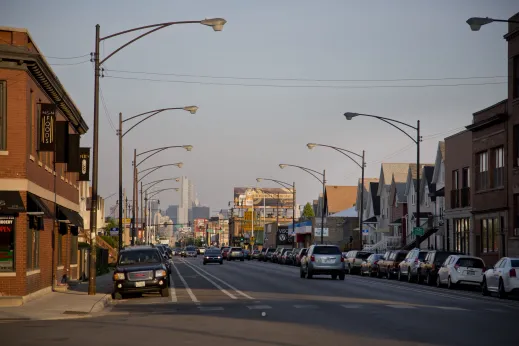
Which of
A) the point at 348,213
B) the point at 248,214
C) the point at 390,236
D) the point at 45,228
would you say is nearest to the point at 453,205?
the point at 390,236

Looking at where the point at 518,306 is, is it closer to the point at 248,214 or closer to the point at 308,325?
the point at 308,325

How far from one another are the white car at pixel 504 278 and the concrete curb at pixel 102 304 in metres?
13.6

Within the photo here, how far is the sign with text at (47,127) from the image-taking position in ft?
102

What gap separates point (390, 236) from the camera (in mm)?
92188

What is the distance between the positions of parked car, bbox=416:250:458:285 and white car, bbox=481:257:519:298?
960cm

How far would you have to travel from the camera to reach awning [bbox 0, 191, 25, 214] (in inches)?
1091

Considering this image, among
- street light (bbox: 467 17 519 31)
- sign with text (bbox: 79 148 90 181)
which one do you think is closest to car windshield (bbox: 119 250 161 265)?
sign with text (bbox: 79 148 90 181)

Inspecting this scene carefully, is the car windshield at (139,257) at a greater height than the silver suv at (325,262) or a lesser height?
greater

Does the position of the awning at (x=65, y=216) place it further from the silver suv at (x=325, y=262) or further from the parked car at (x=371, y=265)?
the parked car at (x=371, y=265)

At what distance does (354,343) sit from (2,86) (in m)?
16.4

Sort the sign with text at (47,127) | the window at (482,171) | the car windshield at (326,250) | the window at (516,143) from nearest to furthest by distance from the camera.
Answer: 1. the sign with text at (47,127)
2. the car windshield at (326,250)
3. the window at (516,143)
4. the window at (482,171)

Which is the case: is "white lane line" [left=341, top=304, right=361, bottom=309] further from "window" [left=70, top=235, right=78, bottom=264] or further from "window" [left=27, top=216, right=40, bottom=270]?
"window" [left=70, top=235, right=78, bottom=264]

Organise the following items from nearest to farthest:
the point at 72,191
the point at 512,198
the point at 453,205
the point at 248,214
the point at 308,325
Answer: the point at 308,325 → the point at 72,191 → the point at 512,198 → the point at 453,205 → the point at 248,214

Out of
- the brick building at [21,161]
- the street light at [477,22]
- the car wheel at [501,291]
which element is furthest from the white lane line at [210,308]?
the street light at [477,22]
